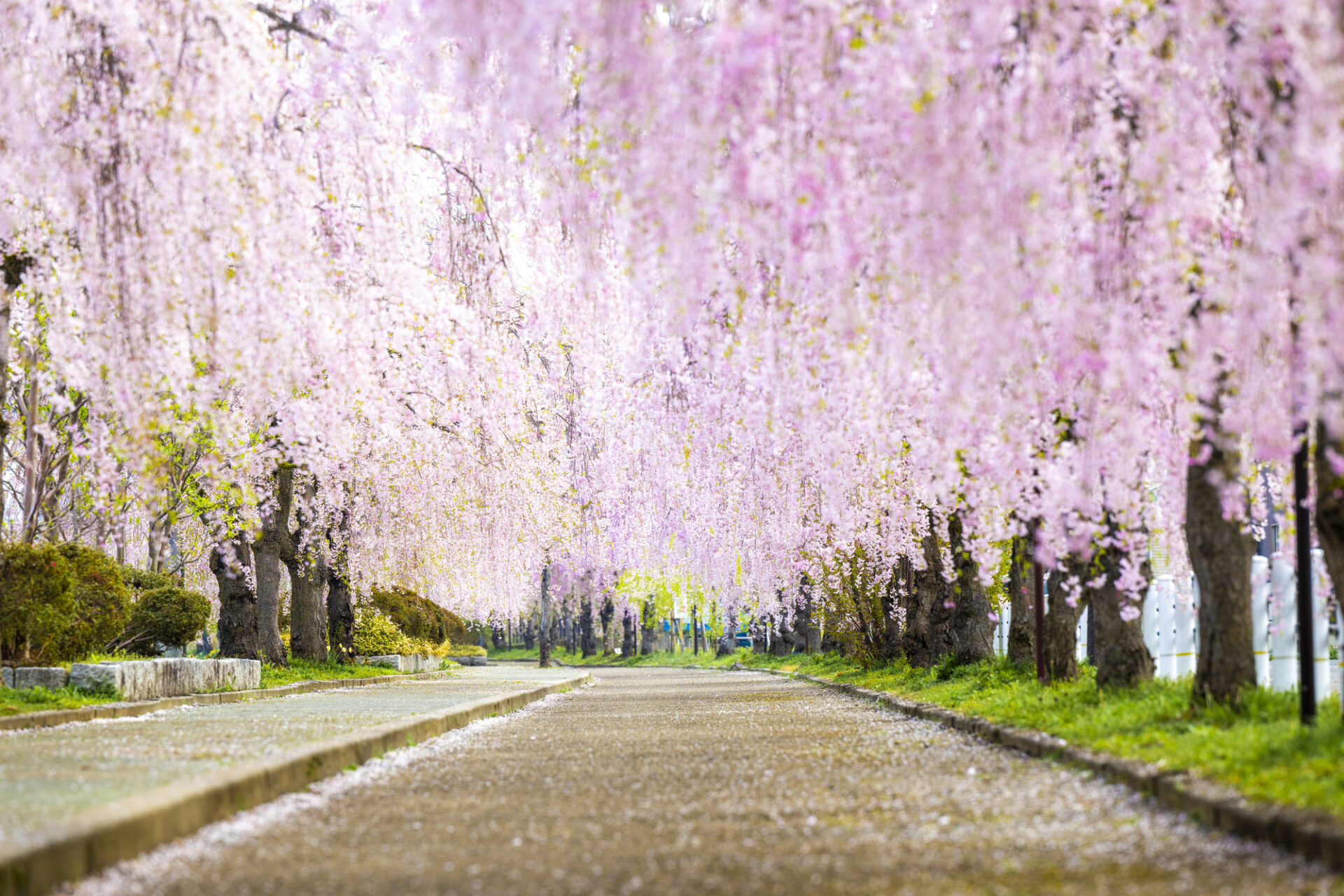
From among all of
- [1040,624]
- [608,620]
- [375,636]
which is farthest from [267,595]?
[608,620]

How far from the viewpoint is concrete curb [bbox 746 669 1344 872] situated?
5793 mm

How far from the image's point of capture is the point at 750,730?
15.5 meters

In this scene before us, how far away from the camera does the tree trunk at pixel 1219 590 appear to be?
35.4 feet

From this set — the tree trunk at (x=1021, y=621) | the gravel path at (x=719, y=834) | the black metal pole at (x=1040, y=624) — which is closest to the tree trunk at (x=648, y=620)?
the tree trunk at (x=1021, y=621)

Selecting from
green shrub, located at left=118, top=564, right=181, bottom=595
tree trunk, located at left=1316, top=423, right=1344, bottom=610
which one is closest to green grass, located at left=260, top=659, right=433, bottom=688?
green shrub, located at left=118, top=564, right=181, bottom=595

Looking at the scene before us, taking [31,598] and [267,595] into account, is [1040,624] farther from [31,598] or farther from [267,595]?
[267,595]

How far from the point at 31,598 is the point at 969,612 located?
44.4 feet

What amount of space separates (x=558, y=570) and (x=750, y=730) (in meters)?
41.1

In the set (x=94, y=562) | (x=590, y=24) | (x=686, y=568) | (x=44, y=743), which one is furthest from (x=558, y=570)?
(x=590, y=24)

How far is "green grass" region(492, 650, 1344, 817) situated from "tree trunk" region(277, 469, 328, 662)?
597 inches

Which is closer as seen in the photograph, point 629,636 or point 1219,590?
point 1219,590

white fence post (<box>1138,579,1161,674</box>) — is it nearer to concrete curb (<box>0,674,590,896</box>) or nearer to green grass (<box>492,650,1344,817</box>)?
green grass (<box>492,650,1344,817</box>)

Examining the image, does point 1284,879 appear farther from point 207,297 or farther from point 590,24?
point 207,297

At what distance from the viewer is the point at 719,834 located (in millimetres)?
7219
